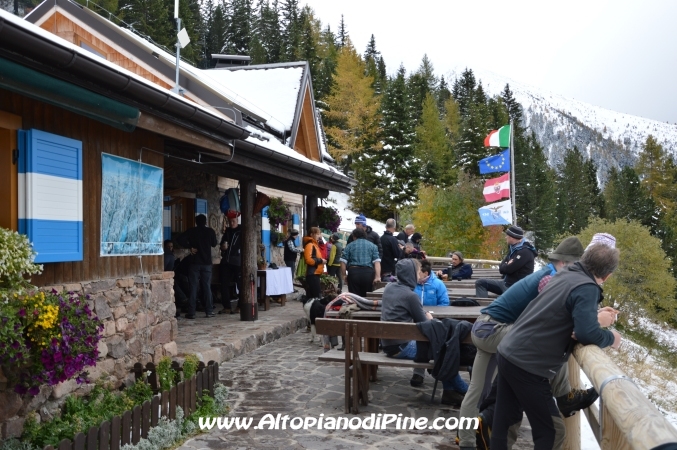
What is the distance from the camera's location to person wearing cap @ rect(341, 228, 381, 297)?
9344 millimetres

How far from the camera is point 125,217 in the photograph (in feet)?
19.4

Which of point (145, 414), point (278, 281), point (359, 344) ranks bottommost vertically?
point (145, 414)

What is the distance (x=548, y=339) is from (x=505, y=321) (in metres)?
0.99

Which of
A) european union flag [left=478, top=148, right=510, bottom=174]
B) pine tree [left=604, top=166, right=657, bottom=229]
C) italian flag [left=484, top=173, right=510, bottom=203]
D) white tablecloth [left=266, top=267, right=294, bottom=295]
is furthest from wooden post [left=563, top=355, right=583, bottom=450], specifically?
pine tree [left=604, top=166, right=657, bottom=229]

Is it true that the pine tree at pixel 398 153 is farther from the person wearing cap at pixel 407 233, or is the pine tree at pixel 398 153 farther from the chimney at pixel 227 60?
the person wearing cap at pixel 407 233

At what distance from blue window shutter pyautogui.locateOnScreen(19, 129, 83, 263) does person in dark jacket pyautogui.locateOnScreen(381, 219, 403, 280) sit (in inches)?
259

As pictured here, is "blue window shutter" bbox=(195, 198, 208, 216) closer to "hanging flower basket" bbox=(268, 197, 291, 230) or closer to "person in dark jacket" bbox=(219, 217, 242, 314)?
"person in dark jacket" bbox=(219, 217, 242, 314)

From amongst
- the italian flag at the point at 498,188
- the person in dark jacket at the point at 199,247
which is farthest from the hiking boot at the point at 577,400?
the italian flag at the point at 498,188

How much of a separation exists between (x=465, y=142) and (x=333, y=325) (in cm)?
4184

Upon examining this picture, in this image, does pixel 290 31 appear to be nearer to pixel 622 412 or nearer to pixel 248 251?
pixel 248 251

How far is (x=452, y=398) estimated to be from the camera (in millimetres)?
5836

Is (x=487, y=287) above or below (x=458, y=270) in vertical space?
below

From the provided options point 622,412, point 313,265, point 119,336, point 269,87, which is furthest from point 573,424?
point 269,87

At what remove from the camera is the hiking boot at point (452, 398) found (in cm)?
581
